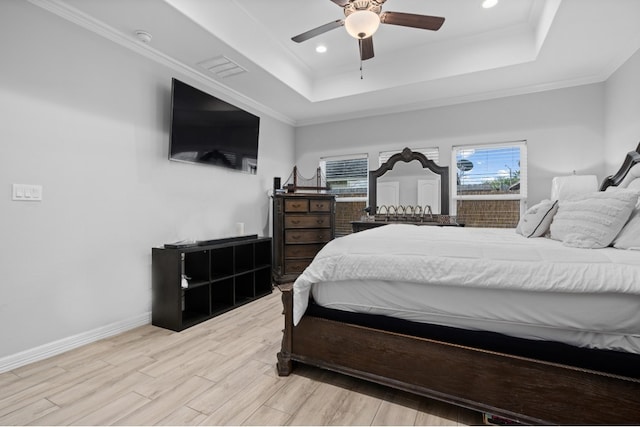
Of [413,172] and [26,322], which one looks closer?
[26,322]

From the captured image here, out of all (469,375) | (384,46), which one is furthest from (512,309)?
(384,46)

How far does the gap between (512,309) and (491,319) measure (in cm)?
10

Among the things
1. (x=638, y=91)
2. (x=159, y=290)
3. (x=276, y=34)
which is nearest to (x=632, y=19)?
(x=638, y=91)

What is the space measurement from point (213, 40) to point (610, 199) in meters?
3.06

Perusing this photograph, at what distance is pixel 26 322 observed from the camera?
6.42ft

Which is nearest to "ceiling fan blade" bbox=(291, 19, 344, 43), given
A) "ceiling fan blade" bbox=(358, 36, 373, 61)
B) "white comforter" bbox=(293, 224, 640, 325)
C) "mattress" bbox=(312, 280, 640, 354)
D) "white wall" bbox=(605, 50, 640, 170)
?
"ceiling fan blade" bbox=(358, 36, 373, 61)

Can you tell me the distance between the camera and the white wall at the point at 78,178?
1.92 meters

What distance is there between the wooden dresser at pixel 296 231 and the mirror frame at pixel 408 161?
0.79 meters

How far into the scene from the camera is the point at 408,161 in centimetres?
418

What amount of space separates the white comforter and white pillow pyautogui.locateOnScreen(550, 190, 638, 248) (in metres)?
0.08

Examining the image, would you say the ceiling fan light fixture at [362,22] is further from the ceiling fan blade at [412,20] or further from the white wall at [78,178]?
the white wall at [78,178]

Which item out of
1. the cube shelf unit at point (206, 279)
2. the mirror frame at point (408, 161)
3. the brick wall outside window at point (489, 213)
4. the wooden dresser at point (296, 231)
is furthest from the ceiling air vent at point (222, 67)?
the brick wall outside window at point (489, 213)

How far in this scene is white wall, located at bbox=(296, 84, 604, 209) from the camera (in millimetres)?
3391

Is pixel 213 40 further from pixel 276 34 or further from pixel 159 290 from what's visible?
pixel 159 290
